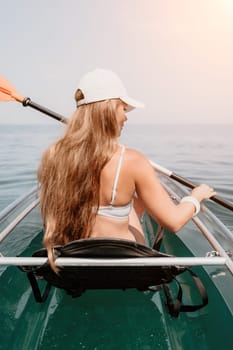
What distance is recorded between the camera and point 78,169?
1834 mm

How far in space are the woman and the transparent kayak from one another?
29cm

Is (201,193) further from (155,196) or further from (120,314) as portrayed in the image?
(120,314)

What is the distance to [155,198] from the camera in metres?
1.79

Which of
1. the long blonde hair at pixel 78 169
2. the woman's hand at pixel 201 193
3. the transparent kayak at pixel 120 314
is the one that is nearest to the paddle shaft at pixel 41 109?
the transparent kayak at pixel 120 314

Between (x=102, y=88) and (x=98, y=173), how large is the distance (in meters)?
0.41

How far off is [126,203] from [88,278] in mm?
419

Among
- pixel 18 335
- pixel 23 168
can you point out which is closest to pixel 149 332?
pixel 18 335

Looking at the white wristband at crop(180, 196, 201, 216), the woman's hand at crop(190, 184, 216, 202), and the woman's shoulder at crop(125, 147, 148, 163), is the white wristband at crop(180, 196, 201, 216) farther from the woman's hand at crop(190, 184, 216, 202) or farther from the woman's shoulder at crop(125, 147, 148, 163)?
the woman's shoulder at crop(125, 147, 148, 163)

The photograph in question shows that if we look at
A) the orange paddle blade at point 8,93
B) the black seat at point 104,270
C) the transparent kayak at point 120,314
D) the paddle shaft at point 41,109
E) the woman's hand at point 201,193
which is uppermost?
the orange paddle blade at point 8,93

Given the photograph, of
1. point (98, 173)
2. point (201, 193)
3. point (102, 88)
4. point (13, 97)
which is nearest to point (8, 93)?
point (13, 97)

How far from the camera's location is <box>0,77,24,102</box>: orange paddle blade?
349 cm

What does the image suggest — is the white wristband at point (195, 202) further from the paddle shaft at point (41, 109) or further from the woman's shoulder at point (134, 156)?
the paddle shaft at point (41, 109)

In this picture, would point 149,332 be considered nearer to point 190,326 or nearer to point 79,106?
point 190,326

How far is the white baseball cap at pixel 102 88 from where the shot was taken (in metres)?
1.82
